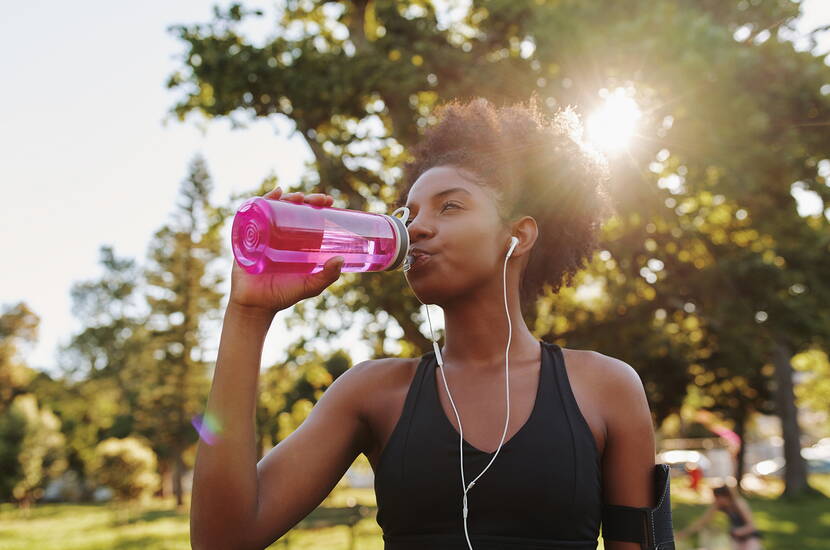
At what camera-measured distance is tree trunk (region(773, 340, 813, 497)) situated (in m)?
22.1

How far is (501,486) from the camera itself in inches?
65.2

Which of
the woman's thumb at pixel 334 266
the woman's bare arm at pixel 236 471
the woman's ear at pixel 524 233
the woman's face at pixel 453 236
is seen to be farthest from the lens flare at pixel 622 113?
the woman's bare arm at pixel 236 471

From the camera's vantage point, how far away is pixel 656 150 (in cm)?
961

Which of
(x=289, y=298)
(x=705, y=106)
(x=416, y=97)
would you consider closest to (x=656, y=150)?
(x=705, y=106)

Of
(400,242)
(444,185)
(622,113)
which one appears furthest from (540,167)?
(622,113)

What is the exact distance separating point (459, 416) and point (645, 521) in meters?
0.49

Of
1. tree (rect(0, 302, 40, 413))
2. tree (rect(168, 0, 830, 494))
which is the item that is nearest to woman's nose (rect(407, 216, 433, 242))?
tree (rect(168, 0, 830, 494))

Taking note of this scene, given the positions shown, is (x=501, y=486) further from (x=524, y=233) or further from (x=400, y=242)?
(x=524, y=233)

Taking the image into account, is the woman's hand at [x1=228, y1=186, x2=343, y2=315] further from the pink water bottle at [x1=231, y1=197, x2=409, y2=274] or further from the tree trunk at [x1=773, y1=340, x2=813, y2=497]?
the tree trunk at [x1=773, y1=340, x2=813, y2=497]

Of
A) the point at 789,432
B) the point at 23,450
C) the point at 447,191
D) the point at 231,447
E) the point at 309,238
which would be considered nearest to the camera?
the point at 231,447

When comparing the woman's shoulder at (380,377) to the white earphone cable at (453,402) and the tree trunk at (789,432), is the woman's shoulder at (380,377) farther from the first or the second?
the tree trunk at (789,432)

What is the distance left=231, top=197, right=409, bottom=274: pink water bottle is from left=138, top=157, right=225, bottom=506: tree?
40.0 meters

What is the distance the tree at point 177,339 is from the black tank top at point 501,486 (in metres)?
40.0

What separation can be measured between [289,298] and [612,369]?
31.5 inches
